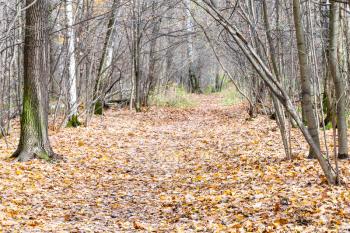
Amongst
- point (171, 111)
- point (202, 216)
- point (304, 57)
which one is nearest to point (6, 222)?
point (202, 216)

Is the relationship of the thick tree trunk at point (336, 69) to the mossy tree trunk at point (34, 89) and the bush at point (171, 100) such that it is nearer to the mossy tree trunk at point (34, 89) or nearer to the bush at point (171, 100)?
the mossy tree trunk at point (34, 89)

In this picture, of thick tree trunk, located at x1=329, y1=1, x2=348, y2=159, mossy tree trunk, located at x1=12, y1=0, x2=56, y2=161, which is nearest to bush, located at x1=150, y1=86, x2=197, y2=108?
mossy tree trunk, located at x1=12, y1=0, x2=56, y2=161

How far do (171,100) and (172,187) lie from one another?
50.8 ft

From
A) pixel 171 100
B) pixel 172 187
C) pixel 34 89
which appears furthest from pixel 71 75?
pixel 171 100

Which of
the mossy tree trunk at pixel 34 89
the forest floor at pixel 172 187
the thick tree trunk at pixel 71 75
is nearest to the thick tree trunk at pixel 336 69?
the forest floor at pixel 172 187

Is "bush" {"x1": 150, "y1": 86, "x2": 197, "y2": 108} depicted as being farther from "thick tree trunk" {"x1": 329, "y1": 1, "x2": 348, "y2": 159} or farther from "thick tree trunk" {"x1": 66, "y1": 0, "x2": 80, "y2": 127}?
"thick tree trunk" {"x1": 329, "y1": 1, "x2": 348, "y2": 159}

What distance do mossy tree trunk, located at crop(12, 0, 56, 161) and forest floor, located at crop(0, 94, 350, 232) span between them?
48cm

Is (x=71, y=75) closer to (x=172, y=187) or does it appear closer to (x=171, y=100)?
(x=172, y=187)

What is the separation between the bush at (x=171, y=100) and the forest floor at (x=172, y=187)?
9.37 metres

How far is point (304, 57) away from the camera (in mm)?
6637

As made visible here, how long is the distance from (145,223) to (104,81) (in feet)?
41.2

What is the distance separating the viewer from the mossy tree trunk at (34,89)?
31.9 feet

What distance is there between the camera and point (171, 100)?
76.4 feet

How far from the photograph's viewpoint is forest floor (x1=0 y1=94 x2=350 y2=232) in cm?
566
